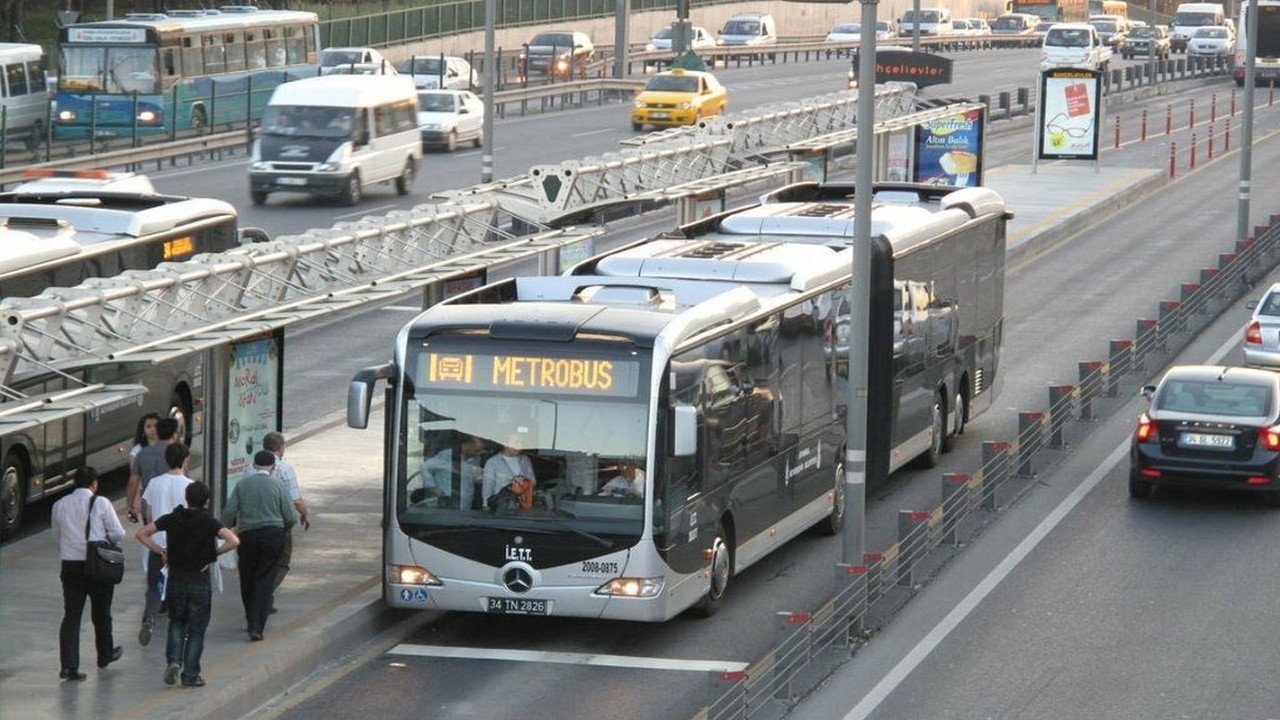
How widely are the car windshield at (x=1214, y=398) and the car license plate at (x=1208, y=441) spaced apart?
14.1 inches

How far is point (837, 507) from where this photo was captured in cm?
2177

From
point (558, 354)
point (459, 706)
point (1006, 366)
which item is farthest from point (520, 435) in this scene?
point (1006, 366)

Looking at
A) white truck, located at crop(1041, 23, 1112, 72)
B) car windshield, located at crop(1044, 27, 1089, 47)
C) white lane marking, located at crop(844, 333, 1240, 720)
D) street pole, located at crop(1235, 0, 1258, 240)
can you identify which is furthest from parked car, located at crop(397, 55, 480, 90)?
white lane marking, located at crop(844, 333, 1240, 720)

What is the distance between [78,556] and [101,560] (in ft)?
0.52

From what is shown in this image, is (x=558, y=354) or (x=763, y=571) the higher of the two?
(x=558, y=354)

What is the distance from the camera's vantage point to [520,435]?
16.9m

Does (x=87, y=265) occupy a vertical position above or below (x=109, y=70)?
below

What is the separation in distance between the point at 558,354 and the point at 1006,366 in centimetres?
1641

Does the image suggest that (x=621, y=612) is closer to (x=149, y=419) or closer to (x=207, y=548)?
(x=207, y=548)

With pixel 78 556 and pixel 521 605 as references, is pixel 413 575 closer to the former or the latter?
pixel 521 605

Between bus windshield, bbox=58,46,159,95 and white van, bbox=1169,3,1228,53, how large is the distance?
6117 centimetres

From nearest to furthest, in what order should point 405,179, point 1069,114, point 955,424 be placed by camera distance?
point 955,424 < point 405,179 < point 1069,114

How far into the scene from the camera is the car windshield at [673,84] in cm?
6438

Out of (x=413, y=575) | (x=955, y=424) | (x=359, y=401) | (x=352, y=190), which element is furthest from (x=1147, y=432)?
(x=352, y=190)
